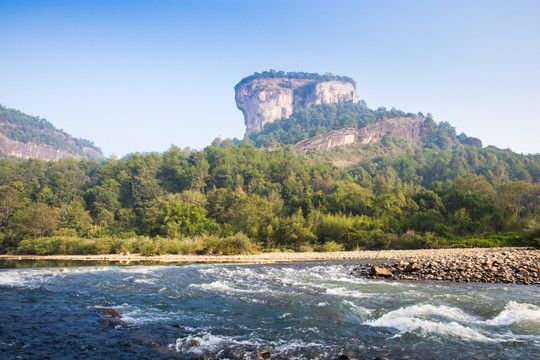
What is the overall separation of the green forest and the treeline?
15 cm

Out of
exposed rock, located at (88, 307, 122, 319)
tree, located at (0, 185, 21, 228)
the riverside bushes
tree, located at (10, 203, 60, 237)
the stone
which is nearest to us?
exposed rock, located at (88, 307, 122, 319)

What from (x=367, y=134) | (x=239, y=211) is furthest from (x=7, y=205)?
(x=367, y=134)

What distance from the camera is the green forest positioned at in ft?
113

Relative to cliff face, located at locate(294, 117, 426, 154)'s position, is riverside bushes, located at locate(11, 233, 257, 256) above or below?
below

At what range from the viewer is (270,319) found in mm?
10016

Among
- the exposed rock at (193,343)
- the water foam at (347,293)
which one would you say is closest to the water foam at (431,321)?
the water foam at (347,293)

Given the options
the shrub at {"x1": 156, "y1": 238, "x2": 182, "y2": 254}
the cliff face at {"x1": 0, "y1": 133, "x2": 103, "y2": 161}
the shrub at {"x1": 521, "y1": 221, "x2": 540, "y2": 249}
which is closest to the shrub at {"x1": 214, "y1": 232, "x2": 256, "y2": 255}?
→ the shrub at {"x1": 156, "y1": 238, "x2": 182, "y2": 254}

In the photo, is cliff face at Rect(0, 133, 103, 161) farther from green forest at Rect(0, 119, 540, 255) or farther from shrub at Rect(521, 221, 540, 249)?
shrub at Rect(521, 221, 540, 249)

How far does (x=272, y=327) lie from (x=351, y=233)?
2776 cm

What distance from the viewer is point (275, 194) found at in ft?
198

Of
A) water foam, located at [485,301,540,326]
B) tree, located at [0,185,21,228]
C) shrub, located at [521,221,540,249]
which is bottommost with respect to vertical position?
water foam, located at [485,301,540,326]

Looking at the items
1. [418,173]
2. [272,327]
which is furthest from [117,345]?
[418,173]

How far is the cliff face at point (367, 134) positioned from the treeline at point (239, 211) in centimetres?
4816

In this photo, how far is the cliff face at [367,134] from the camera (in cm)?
13175
